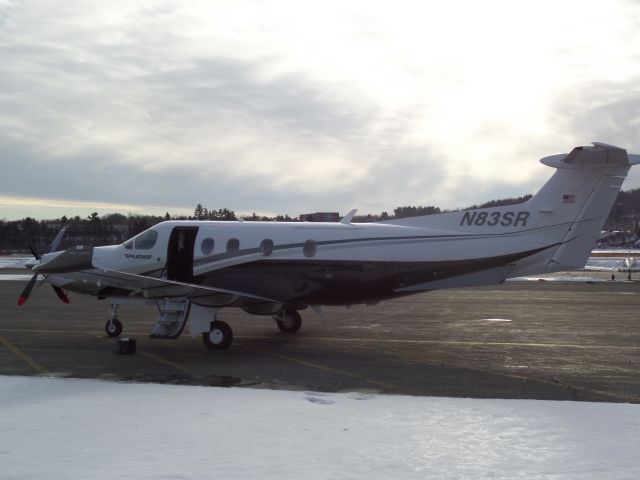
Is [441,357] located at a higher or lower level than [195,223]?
lower

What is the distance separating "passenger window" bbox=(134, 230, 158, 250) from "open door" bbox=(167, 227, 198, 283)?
1.68ft

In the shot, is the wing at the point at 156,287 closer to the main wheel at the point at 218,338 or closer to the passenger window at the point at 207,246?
the main wheel at the point at 218,338

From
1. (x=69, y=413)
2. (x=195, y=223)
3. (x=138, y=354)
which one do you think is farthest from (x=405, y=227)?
(x=69, y=413)

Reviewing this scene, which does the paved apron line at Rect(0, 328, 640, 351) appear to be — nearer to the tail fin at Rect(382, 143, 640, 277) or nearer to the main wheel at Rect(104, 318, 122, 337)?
the main wheel at Rect(104, 318, 122, 337)

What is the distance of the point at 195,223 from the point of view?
16.5 meters

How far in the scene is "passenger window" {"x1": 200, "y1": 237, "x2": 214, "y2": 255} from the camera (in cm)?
1612

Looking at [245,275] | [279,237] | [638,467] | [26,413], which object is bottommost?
[26,413]

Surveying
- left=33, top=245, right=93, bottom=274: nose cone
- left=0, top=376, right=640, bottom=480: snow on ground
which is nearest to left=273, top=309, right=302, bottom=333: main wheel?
left=33, top=245, right=93, bottom=274: nose cone

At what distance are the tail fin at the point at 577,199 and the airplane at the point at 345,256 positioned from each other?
2cm

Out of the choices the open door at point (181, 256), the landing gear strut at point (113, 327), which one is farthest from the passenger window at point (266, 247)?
the landing gear strut at point (113, 327)

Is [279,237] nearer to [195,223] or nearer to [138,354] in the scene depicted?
[195,223]

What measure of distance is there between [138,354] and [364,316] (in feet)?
31.4

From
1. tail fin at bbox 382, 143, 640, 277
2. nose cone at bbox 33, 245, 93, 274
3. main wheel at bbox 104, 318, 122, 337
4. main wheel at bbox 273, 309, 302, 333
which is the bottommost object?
main wheel at bbox 104, 318, 122, 337

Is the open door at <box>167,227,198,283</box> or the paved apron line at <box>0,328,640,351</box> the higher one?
the open door at <box>167,227,198,283</box>
